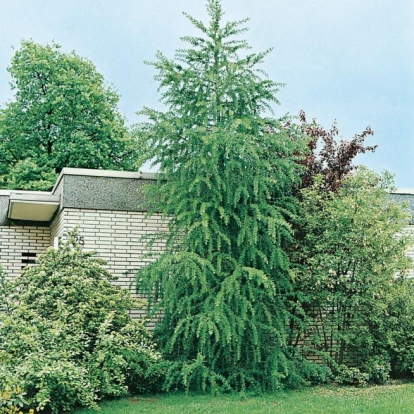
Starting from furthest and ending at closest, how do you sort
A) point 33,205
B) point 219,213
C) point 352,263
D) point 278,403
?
point 33,205, point 352,263, point 219,213, point 278,403

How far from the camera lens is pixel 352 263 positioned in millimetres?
10742

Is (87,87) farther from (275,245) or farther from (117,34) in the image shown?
(275,245)

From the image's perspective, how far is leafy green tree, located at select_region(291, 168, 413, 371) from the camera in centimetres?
1052

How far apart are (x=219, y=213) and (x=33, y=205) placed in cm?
391

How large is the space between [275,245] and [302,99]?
12.6ft

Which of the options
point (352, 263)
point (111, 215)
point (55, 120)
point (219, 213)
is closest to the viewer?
point (219, 213)

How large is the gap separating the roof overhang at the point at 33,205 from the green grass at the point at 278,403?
4.15 m

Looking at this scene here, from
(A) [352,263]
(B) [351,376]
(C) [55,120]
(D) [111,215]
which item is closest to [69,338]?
(D) [111,215]

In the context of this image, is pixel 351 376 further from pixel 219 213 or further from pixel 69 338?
pixel 69 338

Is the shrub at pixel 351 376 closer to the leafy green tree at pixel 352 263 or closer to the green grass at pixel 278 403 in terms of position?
the leafy green tree at pixel 352 263

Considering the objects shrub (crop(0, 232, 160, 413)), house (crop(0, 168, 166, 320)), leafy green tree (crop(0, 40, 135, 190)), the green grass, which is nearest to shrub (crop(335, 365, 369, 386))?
the green grass

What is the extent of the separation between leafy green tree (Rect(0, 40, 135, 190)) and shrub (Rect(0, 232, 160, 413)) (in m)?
14.4

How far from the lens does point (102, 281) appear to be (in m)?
9.77

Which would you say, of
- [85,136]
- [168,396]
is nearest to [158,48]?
[168,396]
